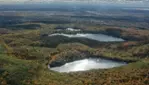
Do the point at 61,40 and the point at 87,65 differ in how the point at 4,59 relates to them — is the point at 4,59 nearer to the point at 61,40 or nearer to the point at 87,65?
the point at 87,65

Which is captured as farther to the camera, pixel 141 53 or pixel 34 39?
pixel 34 39

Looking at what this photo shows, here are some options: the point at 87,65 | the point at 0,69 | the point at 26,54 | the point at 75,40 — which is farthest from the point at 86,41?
the point at 0,69

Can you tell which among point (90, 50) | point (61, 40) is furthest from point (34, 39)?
point (90, 50)

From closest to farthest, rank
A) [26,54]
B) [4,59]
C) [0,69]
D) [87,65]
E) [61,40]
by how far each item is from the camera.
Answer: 1. [0,69]
2. [4,59]
3. [26,54]
4. [87,65]
5. [61,40]

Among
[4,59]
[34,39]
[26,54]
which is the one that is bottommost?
[34,39]

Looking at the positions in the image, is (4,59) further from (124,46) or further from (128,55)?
(124,46)

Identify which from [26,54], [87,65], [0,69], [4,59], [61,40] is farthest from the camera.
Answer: [61,40]

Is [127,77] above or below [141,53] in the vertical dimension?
above
